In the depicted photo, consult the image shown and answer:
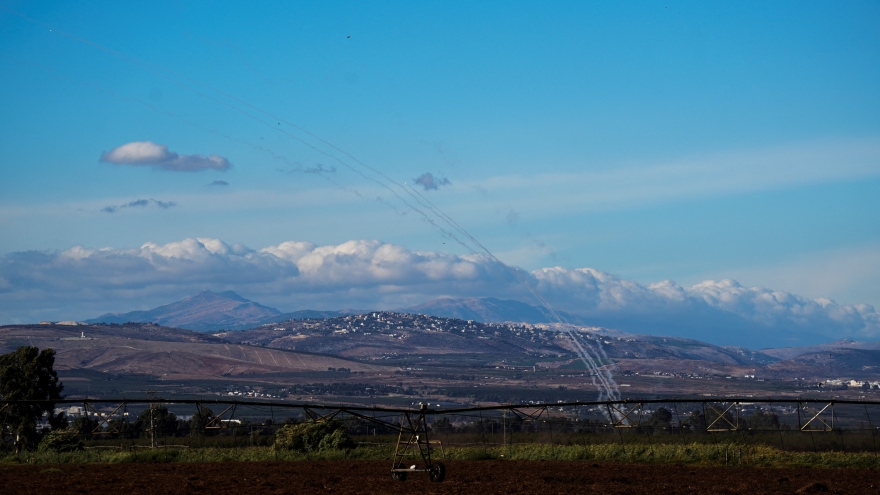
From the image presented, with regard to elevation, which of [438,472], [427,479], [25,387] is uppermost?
[25,387]

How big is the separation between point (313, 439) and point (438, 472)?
75.4 ft

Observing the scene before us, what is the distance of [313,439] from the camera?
7075 centimetres

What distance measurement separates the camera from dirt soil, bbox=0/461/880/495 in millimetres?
45156

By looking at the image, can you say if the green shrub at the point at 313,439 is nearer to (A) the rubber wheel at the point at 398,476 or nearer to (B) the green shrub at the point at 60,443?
(B) the green shrub at the point at 60,443

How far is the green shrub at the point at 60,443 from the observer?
7094 centimetres

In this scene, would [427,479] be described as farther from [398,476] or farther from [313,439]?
[313,439]

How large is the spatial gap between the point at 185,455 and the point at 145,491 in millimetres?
24018

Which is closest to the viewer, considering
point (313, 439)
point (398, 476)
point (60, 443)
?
point (398, 476)

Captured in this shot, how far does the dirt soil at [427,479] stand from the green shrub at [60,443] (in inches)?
504

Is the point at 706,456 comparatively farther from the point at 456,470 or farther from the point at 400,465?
the point at 400,465

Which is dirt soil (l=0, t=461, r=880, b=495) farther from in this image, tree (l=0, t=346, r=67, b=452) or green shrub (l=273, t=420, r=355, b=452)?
tree (l=0, t=346, r=67, b=452)

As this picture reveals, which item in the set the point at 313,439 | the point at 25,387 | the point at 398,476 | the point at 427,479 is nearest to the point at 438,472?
the point at 398,476

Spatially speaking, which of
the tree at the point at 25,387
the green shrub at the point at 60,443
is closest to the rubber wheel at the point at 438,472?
the green shrub at the point at 60,443

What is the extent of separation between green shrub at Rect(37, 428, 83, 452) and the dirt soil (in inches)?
504
